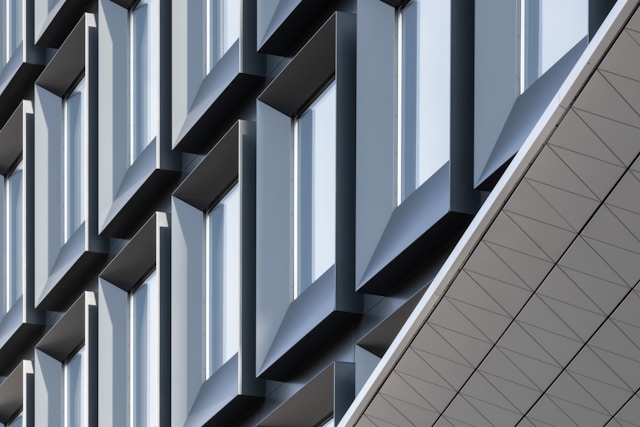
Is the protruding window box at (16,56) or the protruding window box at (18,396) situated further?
the protruding window box at (16,56)

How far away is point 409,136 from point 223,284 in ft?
17.1

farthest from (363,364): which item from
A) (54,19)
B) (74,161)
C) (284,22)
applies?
(54,19)

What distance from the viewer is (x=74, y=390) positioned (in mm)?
27531

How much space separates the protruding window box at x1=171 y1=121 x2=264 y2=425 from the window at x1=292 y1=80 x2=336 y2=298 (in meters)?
0.72

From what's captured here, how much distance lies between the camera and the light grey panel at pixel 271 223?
780 inches

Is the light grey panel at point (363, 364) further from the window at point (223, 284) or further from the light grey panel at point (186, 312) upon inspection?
the light grey panel at point (186, 312)

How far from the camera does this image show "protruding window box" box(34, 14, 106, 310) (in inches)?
1058

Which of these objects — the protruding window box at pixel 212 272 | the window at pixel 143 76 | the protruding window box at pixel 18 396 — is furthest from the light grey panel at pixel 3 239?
the protruding window box at pixel 212 272

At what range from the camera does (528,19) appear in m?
15.6

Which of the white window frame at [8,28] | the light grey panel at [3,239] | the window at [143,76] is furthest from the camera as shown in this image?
the white window frame at [8,28]

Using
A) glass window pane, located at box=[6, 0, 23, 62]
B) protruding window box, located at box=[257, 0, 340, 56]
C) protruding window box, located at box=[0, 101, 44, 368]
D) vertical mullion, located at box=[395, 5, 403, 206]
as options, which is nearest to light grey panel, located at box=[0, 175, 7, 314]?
protruding window box, located at box=[0, 101, 44, 368]

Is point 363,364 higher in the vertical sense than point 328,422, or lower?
lower

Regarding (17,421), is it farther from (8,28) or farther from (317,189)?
(317,189)

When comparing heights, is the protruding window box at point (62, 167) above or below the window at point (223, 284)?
above
